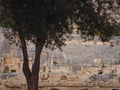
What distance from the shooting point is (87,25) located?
678 inches

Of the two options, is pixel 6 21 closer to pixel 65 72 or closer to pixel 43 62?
pixel 65 72

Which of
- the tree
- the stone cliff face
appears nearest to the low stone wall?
the tree

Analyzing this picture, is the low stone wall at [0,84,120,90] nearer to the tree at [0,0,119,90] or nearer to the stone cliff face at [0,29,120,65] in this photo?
the tree at [0,0,119,90]

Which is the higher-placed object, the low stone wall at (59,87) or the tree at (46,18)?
the tree at (46,18)

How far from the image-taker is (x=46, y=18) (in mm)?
15844

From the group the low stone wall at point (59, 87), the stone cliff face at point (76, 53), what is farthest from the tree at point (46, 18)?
the stone cliff face at point (76, 53)

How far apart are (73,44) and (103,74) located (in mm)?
10455

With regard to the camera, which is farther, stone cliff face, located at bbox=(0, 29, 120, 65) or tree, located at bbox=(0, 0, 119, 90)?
stone cliff face, located at bbox=(0, 29, 120, 65)

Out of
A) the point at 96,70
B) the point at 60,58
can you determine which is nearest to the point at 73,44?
the point at 60,58

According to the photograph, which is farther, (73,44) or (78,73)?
(73,44)

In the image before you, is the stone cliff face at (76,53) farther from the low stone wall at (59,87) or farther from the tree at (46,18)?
the tree at (46,18)

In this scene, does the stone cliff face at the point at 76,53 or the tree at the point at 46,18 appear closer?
the tree at the point at 46,18

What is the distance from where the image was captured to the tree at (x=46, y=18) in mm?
15480

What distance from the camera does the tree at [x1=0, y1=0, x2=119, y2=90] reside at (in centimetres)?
1548
